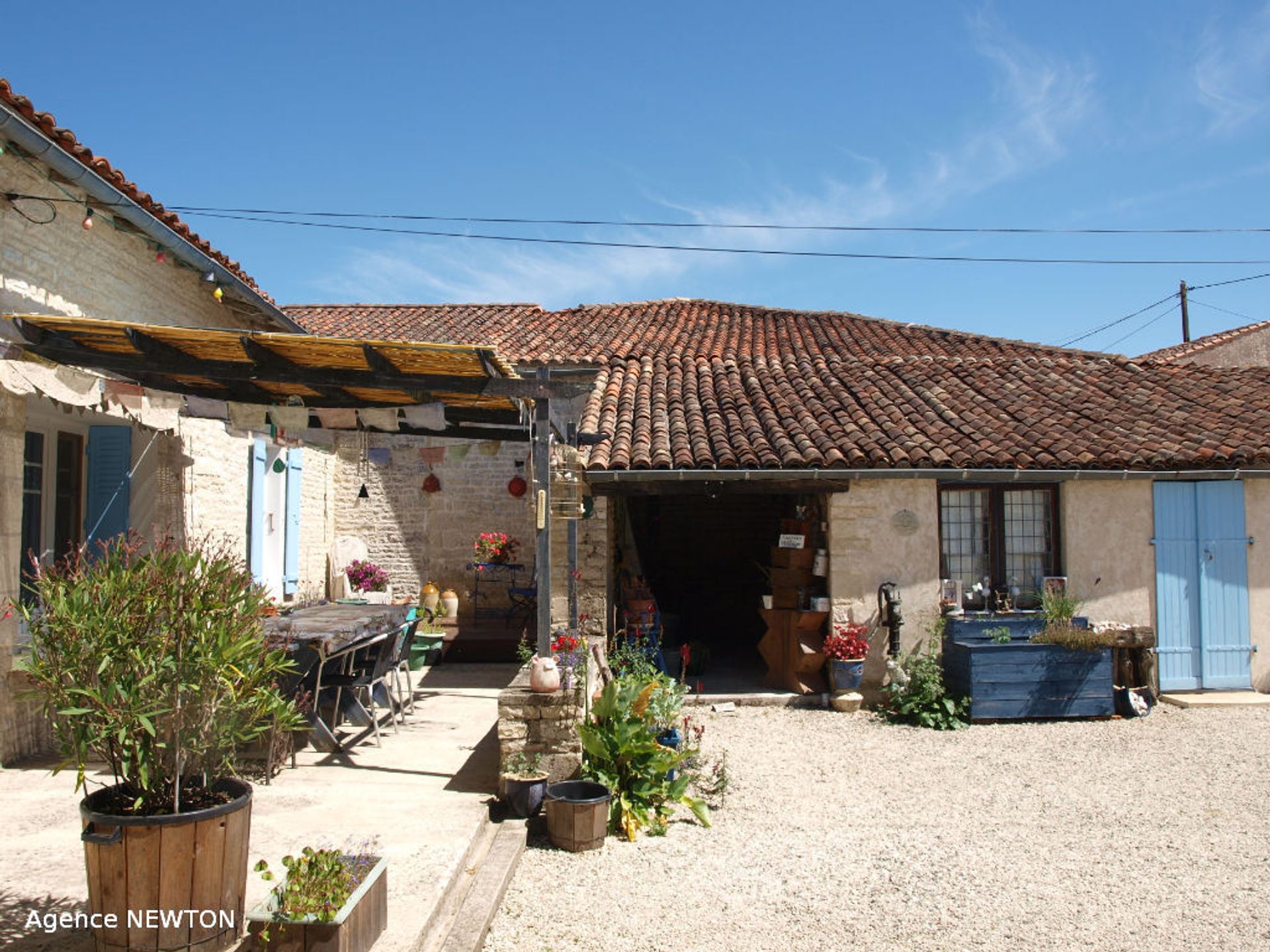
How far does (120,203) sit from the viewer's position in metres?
6.35

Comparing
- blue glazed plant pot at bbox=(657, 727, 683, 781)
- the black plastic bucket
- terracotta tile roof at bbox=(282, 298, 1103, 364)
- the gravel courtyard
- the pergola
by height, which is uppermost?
terracotta tile roof at bbox=(282, 298, 1103, 364)

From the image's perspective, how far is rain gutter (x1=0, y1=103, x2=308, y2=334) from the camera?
530cm

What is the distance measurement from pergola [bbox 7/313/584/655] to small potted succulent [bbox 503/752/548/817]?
2.38 ft

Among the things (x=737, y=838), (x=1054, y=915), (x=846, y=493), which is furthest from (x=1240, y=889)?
(x=846, y=493)

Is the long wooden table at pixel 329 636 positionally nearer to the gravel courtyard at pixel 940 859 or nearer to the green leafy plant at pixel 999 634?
the gravel courtyard at pixel 940 859

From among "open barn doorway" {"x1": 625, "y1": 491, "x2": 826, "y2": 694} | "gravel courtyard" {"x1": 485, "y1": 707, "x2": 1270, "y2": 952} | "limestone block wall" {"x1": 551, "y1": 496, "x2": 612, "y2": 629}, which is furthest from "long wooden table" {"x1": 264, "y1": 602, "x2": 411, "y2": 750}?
"open barn doorway" {"x1": 625, "y1": 491, "x2": 826, "y2": 694}

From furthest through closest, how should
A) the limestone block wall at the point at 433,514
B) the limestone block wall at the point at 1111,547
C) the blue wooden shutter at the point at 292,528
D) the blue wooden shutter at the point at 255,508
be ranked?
the limestone block wall at the point at 433,514 < the blue wooden shutter at the point at 292,528 < the blue wooden shutter at the point at 255,508 < the limestone block wall at the point at 1111,547

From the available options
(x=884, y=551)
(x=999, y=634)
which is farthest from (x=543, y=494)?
(x=999, y=634)

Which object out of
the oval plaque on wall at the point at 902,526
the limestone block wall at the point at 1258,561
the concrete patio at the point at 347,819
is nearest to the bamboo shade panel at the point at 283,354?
the concrete patio at the point at 347,819

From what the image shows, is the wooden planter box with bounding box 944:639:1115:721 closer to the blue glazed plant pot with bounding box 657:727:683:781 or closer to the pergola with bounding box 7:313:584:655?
the blue glazed plant pot with bounding box 657:727:683:781

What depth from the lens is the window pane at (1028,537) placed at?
950 cm

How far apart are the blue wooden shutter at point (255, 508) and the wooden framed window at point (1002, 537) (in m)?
7.15

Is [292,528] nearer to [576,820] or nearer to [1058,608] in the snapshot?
[576,820]

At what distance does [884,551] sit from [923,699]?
4.81ft
